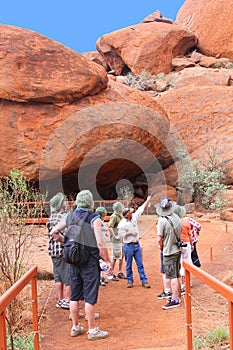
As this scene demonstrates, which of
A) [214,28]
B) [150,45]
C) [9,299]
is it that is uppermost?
[214,28]

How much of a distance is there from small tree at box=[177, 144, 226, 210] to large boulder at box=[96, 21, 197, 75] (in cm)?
1658

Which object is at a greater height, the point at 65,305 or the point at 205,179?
the point at 205,179

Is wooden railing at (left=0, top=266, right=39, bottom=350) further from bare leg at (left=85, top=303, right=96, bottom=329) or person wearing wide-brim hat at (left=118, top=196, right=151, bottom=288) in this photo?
person wearing wide-brim hat at (left=118, top=196, right=151, bottom=288)

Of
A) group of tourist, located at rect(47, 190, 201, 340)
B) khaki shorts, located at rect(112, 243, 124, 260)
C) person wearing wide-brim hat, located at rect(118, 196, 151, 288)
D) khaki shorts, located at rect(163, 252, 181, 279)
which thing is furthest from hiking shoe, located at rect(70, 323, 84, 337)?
khaki shorts, located at rect(112, 243, 124, 260)

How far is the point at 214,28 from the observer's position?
34.5m

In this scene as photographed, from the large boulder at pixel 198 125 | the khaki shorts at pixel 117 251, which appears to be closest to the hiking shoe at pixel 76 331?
the khaki shorts at pixel 117 251

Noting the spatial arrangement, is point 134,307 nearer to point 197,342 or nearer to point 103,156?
point 197,342

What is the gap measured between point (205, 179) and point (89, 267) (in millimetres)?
13037

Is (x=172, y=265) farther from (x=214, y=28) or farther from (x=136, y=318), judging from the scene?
(x=214, y=28)

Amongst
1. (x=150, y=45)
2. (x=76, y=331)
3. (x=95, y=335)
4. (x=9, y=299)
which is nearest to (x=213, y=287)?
(x=9, y=299)

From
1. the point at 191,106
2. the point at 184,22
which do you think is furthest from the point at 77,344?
the point at 184,22

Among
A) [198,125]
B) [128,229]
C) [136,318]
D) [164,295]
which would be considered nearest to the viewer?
[136,318]

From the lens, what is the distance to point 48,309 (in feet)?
17.8

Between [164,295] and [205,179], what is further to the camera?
[205,179]
